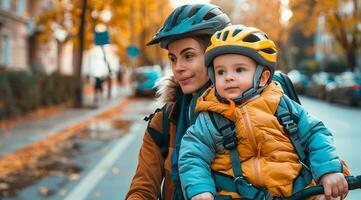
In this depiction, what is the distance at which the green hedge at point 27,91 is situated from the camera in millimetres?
16114

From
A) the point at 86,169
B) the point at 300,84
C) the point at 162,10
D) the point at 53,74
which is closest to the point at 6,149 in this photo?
the point at 86,169

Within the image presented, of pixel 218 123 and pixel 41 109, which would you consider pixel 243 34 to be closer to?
pixel 218 123

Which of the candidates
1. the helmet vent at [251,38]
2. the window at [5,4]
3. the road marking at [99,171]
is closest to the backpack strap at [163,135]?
the helmet vent at [251,38]

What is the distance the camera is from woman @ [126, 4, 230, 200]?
239 centimetres

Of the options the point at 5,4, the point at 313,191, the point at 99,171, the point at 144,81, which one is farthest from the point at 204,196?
the point at 5,4

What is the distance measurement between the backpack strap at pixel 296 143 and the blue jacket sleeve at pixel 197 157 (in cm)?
26

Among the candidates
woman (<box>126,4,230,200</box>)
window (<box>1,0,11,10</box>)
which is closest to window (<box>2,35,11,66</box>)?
window (<box>1,0,11,10</box>)

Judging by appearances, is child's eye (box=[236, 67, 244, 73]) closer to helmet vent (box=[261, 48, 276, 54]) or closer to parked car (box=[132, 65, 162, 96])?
helmet vent (box=[261, 48, 276, 54])

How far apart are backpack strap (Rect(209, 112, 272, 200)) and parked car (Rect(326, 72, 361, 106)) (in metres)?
24.5

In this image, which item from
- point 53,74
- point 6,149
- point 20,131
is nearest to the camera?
point 6,149

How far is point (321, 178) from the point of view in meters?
1.97

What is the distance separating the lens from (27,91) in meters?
18.4

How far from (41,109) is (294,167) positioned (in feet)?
66.7

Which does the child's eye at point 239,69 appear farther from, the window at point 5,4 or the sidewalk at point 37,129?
the window at point 5,4
